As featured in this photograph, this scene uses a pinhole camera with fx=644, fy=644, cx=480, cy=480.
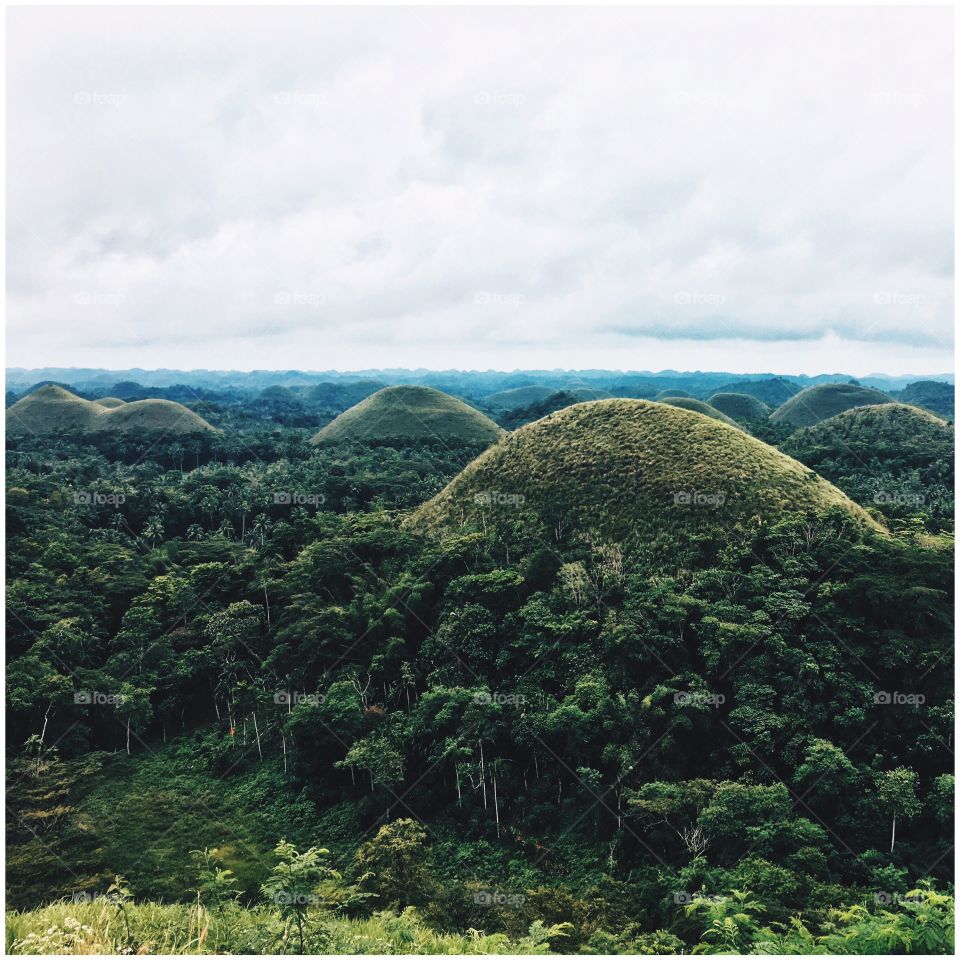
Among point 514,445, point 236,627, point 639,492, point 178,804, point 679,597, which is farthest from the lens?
point 514,445

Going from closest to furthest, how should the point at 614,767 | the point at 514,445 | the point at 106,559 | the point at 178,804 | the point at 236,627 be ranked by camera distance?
the point at 614,767, the point at 178,804, the point at 236,627, the point at 106,559, the point at 514,445

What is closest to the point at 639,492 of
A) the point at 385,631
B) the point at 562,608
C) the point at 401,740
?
the point at 562,608

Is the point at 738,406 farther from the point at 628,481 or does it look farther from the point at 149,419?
the point at 628,481

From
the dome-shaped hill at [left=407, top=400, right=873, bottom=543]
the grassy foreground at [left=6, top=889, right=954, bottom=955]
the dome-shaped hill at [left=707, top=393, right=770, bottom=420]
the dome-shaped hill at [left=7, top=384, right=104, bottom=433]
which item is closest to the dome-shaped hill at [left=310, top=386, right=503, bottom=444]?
the dome-shaped hill at [left=7, top=384, right=104, bottom=433]

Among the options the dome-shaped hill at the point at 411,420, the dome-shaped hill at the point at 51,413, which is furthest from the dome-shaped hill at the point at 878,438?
the dome-shaped hill at the point at 51,413

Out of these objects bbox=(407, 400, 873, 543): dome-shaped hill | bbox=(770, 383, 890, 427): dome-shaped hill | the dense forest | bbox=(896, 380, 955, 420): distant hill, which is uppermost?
bbox=(896, 380, 955, 420): distant hill

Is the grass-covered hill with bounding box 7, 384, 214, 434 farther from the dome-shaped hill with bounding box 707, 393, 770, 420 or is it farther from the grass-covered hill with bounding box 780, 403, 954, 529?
the dome-shaped hill with bounding box 707, 393, 770, 420

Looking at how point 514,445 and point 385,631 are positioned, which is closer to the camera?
point 385,631

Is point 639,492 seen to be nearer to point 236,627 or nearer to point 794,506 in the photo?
point 794,506
